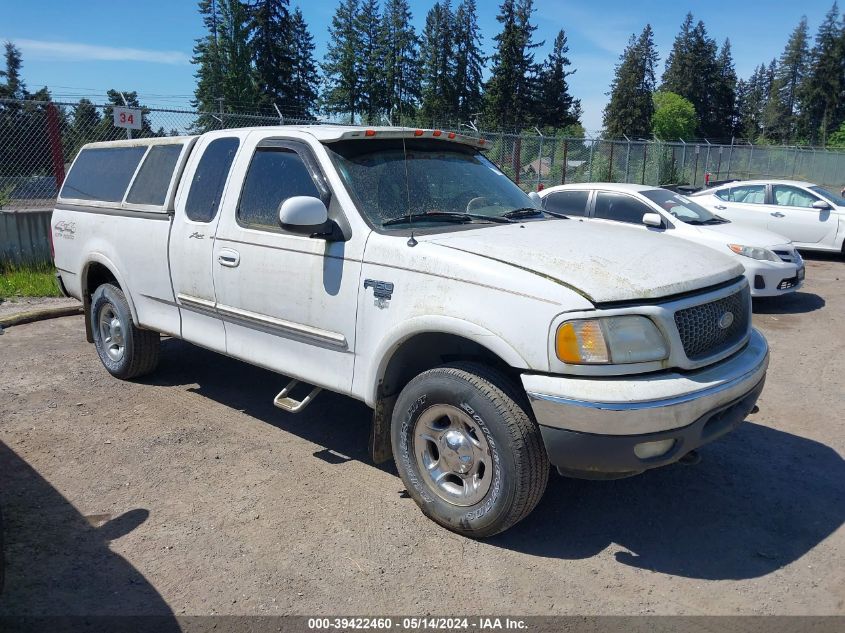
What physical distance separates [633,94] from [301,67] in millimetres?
48095

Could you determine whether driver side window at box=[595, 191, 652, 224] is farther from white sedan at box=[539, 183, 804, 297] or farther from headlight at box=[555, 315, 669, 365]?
headlight at box=[555, 315, 669, 365]

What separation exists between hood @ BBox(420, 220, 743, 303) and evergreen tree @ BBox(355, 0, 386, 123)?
222ft

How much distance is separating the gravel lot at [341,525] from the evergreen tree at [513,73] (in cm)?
7281

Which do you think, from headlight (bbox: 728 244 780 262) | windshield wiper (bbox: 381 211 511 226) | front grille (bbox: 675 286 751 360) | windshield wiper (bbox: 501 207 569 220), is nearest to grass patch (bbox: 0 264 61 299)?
windshield wiper (bbox: 381 211 511 226)

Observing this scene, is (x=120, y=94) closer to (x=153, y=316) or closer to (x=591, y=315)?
(x=153, y=316)

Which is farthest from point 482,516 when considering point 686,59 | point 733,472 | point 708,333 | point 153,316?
point 686,59

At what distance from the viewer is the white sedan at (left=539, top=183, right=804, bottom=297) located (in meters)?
8.99

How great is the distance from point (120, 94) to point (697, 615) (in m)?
11.8

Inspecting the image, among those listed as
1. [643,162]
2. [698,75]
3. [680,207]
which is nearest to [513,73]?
[698,75]

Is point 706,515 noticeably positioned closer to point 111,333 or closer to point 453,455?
point 453,455

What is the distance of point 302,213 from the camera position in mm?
3777

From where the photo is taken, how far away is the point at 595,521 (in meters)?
3.82

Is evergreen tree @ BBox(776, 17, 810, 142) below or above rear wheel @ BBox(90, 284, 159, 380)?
above

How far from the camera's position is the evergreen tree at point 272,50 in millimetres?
59094
